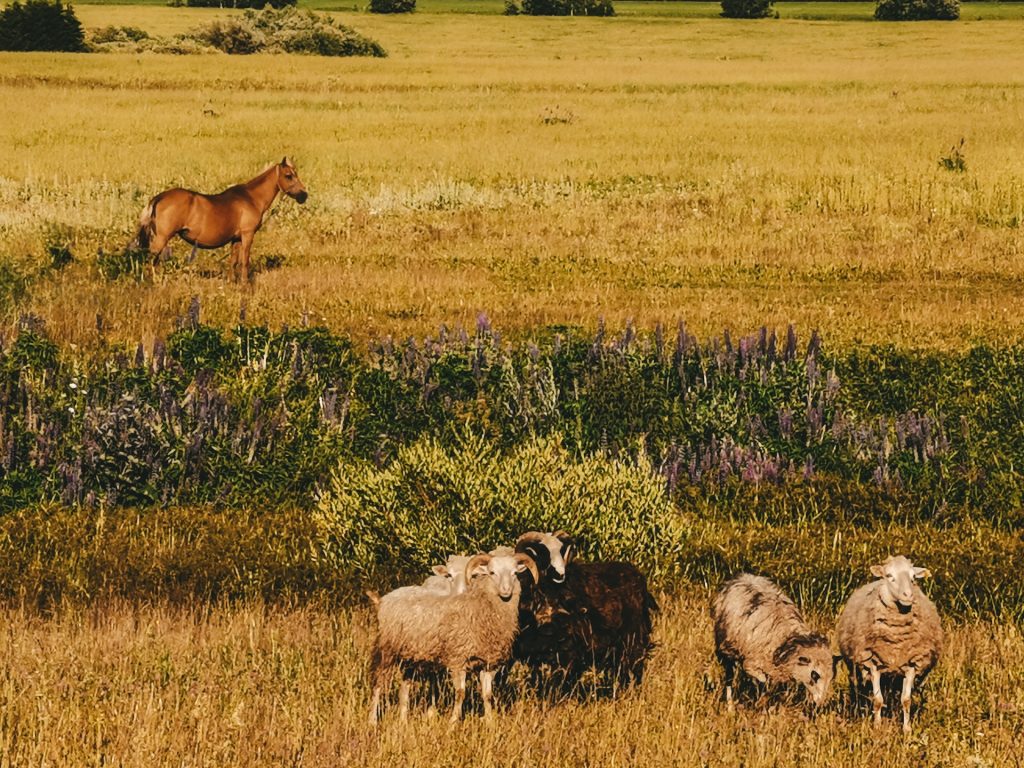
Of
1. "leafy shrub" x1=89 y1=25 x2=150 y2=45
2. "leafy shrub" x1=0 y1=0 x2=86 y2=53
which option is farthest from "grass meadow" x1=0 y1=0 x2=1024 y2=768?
"leafy shrub" x1=89 y1=25 x2=150 y2=45

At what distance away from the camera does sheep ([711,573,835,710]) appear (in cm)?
689

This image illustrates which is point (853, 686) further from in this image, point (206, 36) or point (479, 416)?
point (206, 36)

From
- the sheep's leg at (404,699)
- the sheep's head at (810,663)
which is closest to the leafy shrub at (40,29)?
the sheep's leg at (404,699)

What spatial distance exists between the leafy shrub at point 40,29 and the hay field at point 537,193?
10735 millimetres

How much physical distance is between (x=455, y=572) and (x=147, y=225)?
16.1 metres

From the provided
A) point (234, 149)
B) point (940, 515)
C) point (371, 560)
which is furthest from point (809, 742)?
point (234, 149)

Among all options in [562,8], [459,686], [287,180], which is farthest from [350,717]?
[562,8]

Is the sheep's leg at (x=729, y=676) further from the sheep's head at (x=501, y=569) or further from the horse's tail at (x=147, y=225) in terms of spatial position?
the horse's tail at (x=147, y=225)

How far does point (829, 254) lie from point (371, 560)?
58.3 feet

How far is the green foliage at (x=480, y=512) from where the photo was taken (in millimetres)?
9898

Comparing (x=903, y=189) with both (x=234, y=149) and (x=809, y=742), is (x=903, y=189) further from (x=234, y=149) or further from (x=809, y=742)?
(x=809, y=742)

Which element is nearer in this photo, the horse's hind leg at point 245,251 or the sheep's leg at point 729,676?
the sheep's leg at point 729,676

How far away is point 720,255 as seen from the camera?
2586 centimetres

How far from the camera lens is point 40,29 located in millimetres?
79500
